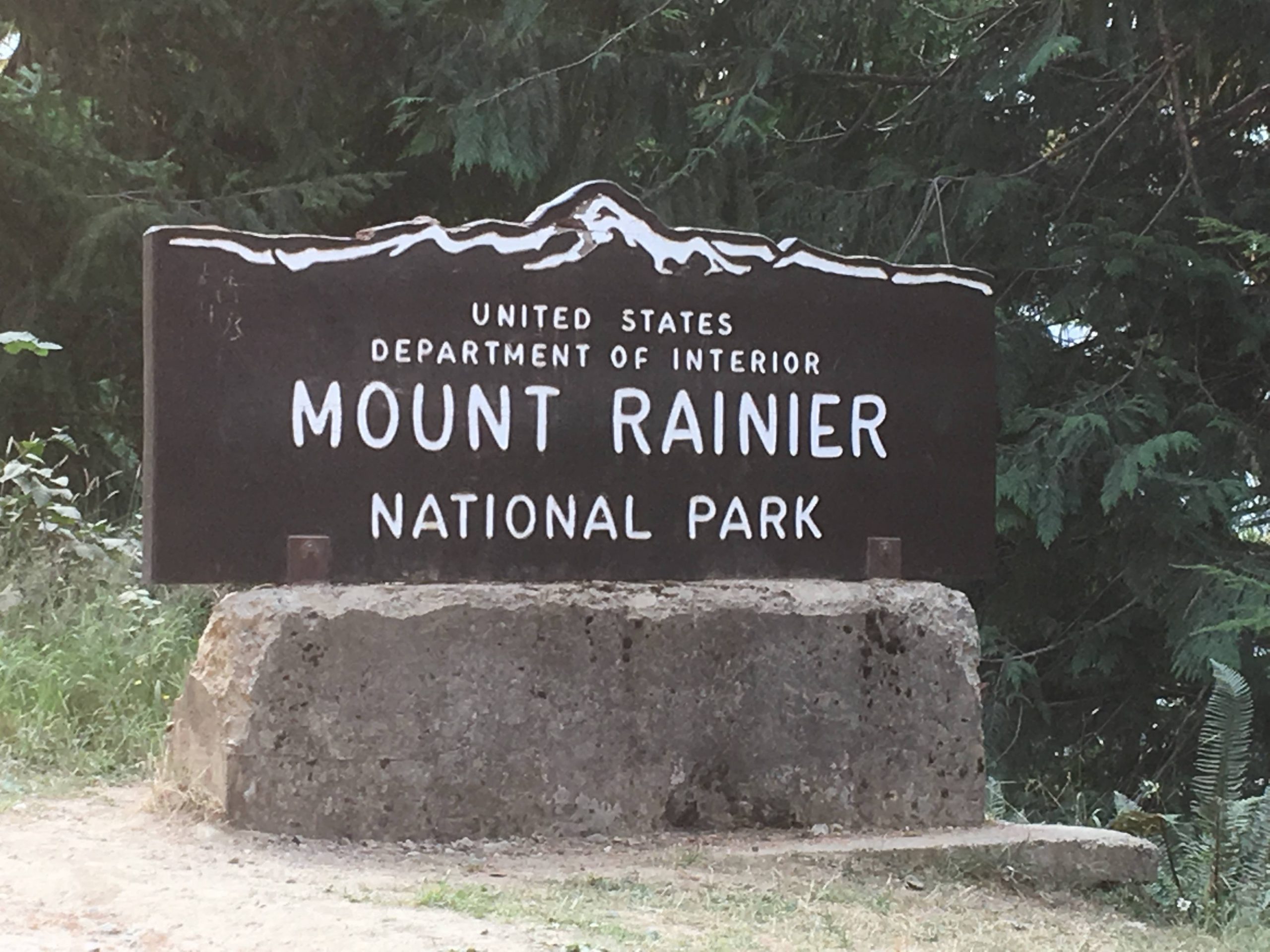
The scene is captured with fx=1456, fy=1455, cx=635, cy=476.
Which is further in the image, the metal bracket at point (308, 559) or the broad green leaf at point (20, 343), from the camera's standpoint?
the broad green leaf at point (20, 343)

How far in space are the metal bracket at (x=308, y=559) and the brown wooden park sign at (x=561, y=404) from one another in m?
0.02

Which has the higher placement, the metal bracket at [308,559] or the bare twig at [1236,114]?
the bare twig at [1236,114]

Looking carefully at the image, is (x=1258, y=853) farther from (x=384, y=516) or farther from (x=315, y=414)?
(x=315, y=414)

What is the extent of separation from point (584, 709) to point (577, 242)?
1.28 m

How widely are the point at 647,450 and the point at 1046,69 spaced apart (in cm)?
409

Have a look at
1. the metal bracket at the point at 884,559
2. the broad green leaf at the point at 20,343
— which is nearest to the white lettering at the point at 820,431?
the metal bracket at the point at 884,559

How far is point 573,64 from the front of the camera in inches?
274

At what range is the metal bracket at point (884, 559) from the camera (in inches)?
168

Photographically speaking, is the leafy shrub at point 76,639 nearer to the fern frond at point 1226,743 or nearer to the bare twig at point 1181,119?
the fern frond at point 1226,743

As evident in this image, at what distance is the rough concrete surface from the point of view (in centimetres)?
365

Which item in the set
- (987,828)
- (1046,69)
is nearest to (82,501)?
(987,828)

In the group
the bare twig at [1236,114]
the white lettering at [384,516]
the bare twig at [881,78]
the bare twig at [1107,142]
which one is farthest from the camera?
the bare twig at [881,78]

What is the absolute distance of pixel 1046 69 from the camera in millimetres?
7090

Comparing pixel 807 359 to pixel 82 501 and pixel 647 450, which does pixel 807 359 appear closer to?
pixel 647 450
